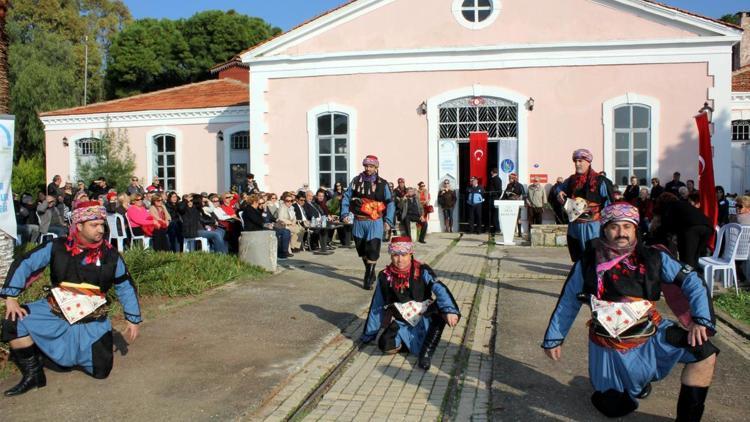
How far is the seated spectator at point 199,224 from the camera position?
13.0 meters

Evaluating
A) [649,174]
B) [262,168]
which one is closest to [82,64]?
[262,168]

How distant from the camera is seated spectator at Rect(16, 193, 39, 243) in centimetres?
1393

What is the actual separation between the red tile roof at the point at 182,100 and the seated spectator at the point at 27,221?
31.6ft

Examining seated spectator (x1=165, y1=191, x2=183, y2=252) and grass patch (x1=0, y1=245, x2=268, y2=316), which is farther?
seated spectator (x1=165, y1=191, x2=183, y2=252)

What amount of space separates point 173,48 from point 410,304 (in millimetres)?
43321

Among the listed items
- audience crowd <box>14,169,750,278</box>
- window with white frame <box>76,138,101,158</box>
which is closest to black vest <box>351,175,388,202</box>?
audience crowd <box>14,169,750,278</box>

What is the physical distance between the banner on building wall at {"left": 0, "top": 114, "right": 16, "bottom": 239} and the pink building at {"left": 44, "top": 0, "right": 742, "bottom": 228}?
13.0 meters

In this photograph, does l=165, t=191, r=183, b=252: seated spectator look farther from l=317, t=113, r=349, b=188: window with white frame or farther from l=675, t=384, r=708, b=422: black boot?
l=675, t=384, r=708, b=422: black boot

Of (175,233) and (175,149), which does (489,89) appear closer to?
(175,233)

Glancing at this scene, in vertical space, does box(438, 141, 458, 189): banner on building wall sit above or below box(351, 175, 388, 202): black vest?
above

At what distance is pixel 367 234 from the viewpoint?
9562 millimetres

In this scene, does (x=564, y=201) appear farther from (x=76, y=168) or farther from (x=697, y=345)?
(x=76, y=168)

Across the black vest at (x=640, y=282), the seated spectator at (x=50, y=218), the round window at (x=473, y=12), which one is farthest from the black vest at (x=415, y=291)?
the round window at (x=473, y=12)

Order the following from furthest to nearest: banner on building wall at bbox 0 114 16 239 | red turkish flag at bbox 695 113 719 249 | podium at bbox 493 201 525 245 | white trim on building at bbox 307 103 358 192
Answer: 1. white trim on building at bbox 307 103 358 192
2. podium at bbox 493 201 525 245
3. red turkish flag at bbox 695 113 719 249
4. banner on building wall at bbox 0 114 16 239
